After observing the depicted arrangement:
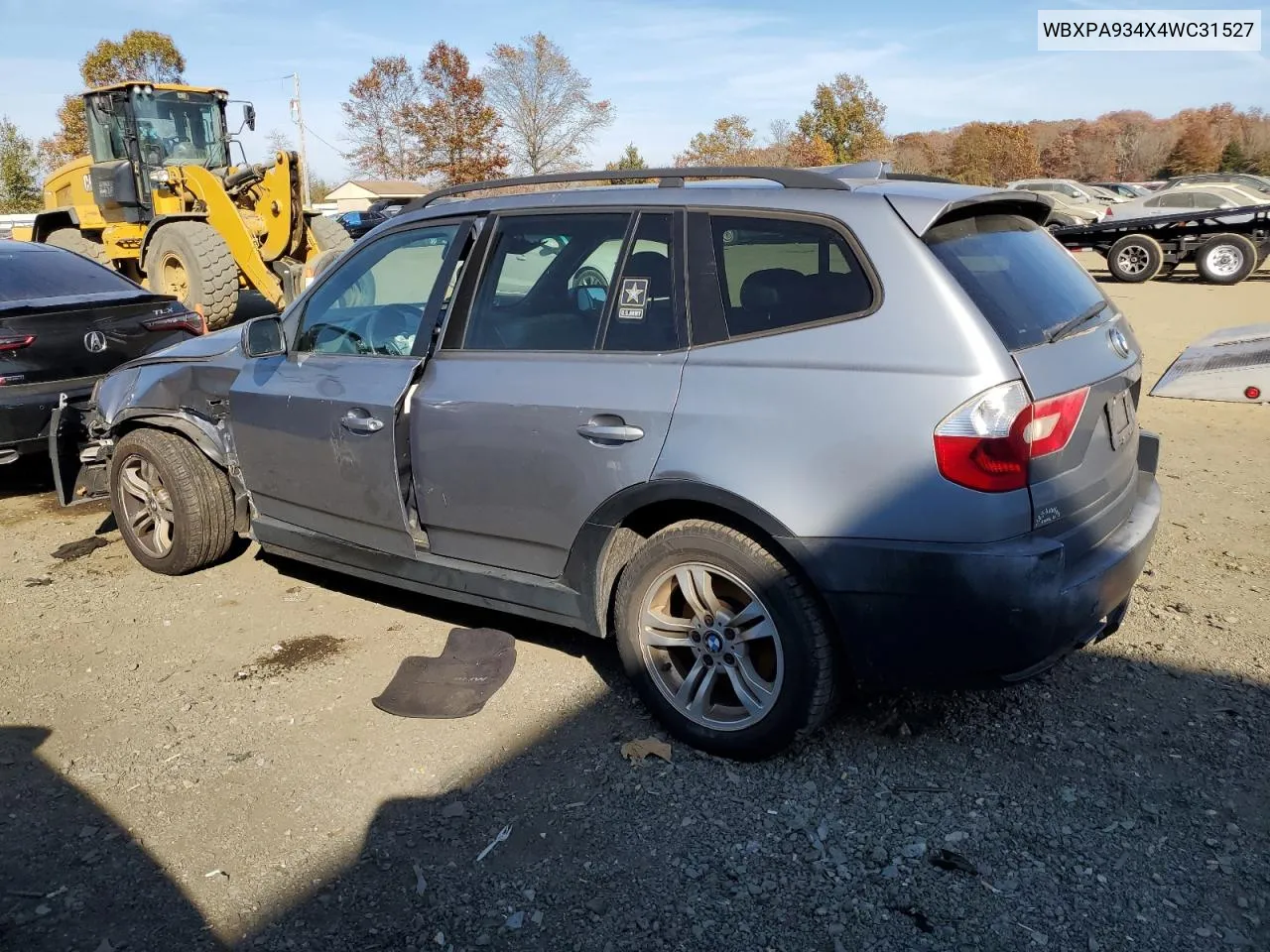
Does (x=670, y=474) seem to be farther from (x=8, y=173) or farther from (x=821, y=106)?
(x=8, y=173)

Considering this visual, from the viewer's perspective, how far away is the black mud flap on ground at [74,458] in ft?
18.2

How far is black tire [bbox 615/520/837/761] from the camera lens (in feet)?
10.4

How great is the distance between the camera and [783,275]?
328cm

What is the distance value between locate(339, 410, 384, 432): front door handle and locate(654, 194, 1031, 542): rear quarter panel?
52.7 inches

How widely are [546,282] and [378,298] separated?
1084 mm

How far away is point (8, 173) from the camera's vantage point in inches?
1667

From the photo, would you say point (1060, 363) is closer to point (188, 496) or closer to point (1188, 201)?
point (188, 496)

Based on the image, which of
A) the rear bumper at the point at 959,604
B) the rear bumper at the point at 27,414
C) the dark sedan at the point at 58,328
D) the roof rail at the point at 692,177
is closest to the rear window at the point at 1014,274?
the roof rail at the point at 692,177

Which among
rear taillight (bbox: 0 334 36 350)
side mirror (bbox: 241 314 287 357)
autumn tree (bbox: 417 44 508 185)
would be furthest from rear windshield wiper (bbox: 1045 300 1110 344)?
autumn tree (bbox: 417 44 508 185)

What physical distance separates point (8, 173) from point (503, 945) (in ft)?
162

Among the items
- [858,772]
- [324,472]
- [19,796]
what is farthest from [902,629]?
[19,796]

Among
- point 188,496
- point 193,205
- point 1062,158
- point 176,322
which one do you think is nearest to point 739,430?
point 188,496

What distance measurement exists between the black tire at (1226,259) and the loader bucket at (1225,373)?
37.4ft

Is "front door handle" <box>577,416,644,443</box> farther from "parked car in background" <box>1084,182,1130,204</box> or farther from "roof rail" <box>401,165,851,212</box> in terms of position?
"parked car in background" <box>1084,182,1130,204</box>
